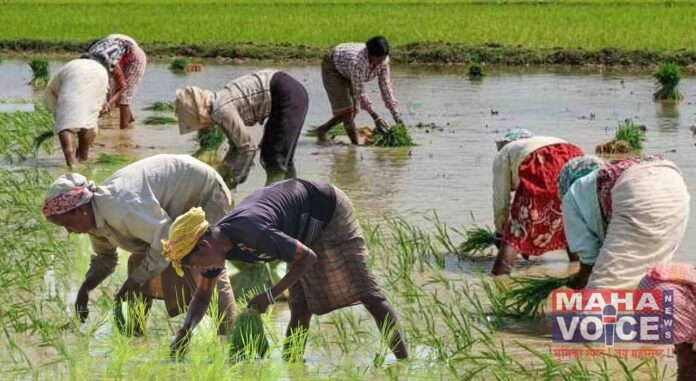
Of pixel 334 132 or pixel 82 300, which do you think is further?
pixel 334 132

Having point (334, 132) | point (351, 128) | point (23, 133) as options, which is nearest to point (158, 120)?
point (334, 132)

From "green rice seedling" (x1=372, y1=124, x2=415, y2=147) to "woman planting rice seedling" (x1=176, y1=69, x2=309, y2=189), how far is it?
4.31 meters

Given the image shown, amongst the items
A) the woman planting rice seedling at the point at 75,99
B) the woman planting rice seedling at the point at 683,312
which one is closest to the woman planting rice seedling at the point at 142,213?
the woman planting rice seedling at the point at 683,312

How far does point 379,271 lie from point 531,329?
149cm

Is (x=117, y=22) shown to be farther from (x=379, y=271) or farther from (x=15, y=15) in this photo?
(x=379, y=271)

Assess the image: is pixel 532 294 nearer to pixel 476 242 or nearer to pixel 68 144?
pixel 476 242

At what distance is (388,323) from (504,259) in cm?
201

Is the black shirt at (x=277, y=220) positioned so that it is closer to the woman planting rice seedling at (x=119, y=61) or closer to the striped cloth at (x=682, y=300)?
the striped cloth at (x=682, y=300)

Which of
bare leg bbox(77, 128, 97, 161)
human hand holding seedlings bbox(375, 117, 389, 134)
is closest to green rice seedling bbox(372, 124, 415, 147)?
human hand holding seedlings bbox(375, 117, 389, 134)

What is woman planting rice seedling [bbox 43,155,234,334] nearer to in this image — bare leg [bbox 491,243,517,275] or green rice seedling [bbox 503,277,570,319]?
green rice seedling [bbox 503,277,570,319]

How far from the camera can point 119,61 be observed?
12539 millimetres

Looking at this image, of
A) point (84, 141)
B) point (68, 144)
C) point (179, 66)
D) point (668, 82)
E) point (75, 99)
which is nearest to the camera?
point (75, 99)

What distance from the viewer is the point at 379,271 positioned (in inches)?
312

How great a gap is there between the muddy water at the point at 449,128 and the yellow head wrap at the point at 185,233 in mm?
1573
